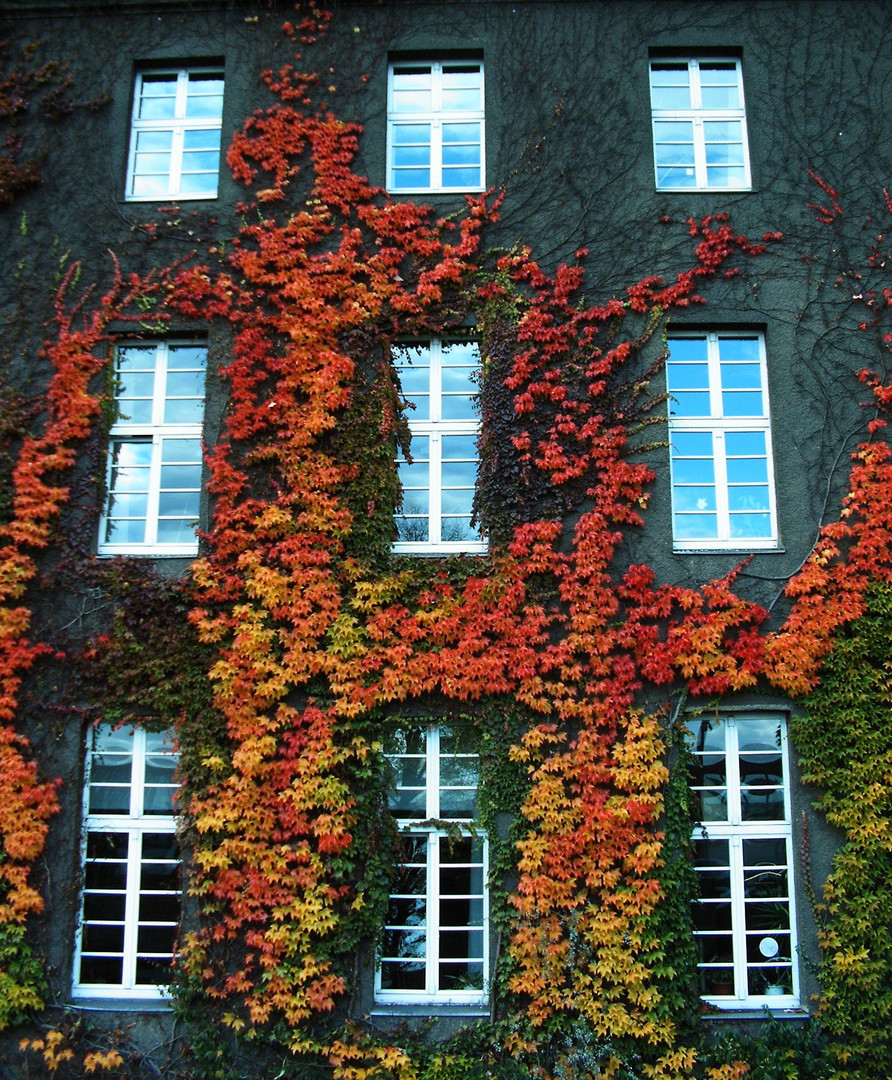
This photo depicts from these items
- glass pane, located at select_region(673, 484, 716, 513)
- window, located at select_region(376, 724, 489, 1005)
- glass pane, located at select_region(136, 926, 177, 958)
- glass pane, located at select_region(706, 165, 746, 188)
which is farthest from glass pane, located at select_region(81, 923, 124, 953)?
glass pane, located at select_region(706, 165, 746, 188)

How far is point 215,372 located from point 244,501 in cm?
131

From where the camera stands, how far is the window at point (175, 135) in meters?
8.88

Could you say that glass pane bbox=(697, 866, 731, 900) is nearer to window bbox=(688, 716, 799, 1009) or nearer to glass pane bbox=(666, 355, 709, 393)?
window bbox=(688, 716, 799, 1009)

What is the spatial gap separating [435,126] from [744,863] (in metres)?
7.61

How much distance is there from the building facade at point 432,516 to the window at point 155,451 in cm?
4

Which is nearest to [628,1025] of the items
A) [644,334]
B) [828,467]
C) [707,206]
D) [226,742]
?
[226,742]

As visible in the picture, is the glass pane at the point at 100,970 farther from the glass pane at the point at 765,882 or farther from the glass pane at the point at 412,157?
the glass pane at the point at 412,157

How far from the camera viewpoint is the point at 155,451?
27.3 ft

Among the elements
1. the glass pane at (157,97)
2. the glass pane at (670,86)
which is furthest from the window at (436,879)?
the glass pane at (157,97)

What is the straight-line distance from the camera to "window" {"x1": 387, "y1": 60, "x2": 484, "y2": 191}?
28.8 ft

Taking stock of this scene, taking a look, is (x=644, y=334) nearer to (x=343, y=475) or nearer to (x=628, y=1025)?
(x=343, y=475)

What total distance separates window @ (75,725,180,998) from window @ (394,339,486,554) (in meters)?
3.01

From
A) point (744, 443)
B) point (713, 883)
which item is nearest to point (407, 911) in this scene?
point (713, 883)

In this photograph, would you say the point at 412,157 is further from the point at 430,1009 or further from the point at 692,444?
the point at 430,1009
